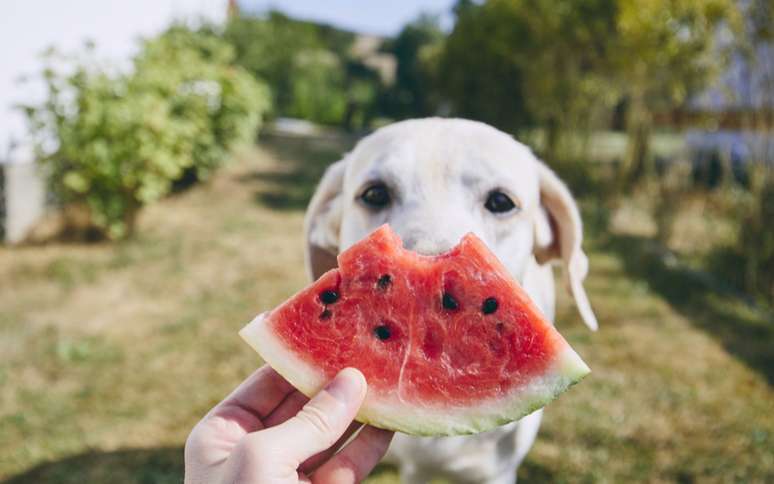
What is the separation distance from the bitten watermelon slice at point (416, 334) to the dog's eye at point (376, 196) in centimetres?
69


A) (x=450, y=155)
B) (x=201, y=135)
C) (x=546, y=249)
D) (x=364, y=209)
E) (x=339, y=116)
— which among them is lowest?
(x=339, y=116)

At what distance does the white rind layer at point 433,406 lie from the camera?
1767mm

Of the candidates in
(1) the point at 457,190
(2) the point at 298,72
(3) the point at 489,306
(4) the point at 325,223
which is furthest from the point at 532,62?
(2) the point at 298,72

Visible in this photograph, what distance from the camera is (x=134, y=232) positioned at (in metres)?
9.05

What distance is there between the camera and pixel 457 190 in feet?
8.21

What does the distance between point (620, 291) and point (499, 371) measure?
667 centimetres

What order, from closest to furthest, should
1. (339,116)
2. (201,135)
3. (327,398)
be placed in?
(327,398)
(201,135)
(339,116)

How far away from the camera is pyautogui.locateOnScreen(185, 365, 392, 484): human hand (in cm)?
163

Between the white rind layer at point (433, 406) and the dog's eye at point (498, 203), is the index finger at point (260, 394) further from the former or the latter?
the dog's eye at point (498, 203)

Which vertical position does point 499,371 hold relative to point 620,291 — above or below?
above

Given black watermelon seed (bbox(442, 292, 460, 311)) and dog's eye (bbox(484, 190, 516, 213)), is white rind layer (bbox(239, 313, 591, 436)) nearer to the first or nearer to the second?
black watermelon seed (bbox(442, 292, 460, 311))

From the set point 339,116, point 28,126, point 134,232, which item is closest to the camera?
point 28,126

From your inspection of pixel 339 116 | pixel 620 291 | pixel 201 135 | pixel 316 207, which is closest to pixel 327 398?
pixel 316 207

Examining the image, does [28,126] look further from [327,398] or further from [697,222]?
[697,222]
